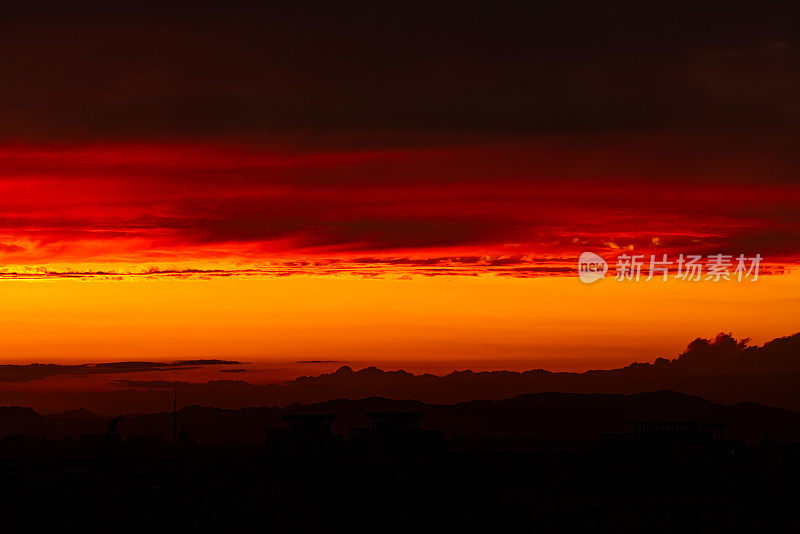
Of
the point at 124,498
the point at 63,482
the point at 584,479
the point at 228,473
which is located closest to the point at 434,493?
the point at 584,479

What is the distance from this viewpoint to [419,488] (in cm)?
14412

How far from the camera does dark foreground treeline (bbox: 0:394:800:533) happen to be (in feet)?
414

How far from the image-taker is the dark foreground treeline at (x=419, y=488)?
126 metres

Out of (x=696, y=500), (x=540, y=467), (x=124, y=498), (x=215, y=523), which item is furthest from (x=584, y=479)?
(x=124, y=498)

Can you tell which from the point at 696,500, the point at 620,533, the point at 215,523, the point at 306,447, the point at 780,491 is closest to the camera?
the point at 620,533

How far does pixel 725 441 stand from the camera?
170 metres

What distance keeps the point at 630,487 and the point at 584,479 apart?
4935 millimetres

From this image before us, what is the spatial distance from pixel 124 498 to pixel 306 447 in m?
24.7

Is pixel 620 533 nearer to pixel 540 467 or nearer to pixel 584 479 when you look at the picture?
A: pixel 584 479

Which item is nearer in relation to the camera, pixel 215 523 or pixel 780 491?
pixel 780 491

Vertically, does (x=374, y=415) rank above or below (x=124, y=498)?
above

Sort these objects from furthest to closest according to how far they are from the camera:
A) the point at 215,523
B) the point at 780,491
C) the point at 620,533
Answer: the point at 215,523 < the point at 780,491 < the point at 620,533

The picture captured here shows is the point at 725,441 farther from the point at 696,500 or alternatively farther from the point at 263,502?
the point at 263,502

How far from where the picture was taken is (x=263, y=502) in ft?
464
